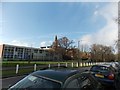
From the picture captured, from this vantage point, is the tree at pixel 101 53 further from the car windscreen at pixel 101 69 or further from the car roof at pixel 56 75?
the car roof at pixel 56 75

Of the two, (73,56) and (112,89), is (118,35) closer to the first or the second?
(112,89)

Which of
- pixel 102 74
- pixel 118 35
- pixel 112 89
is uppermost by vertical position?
pixel 118 35

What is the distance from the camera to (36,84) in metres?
4.28

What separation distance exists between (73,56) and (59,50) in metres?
10.2

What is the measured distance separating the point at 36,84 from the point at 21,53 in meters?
99.9

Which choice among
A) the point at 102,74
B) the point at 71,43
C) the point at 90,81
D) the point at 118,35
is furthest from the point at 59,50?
the point at 90,81

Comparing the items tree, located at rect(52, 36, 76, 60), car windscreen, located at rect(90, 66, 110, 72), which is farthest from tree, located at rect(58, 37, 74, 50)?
car windscreen, located at rect(90, 66, 110, 72)

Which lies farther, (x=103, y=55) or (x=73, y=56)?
(x=103, y=55)

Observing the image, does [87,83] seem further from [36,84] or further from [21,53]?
[21,53]

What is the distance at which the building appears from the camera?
295 feet

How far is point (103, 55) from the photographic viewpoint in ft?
340

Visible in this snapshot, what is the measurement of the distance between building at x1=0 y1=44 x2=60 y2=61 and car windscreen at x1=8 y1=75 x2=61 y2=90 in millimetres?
73085

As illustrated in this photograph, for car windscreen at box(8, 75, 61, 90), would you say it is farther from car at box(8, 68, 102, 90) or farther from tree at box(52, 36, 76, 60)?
tree at box(52, 36, 76, 60)

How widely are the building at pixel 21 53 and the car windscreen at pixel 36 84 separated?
73.1 m
